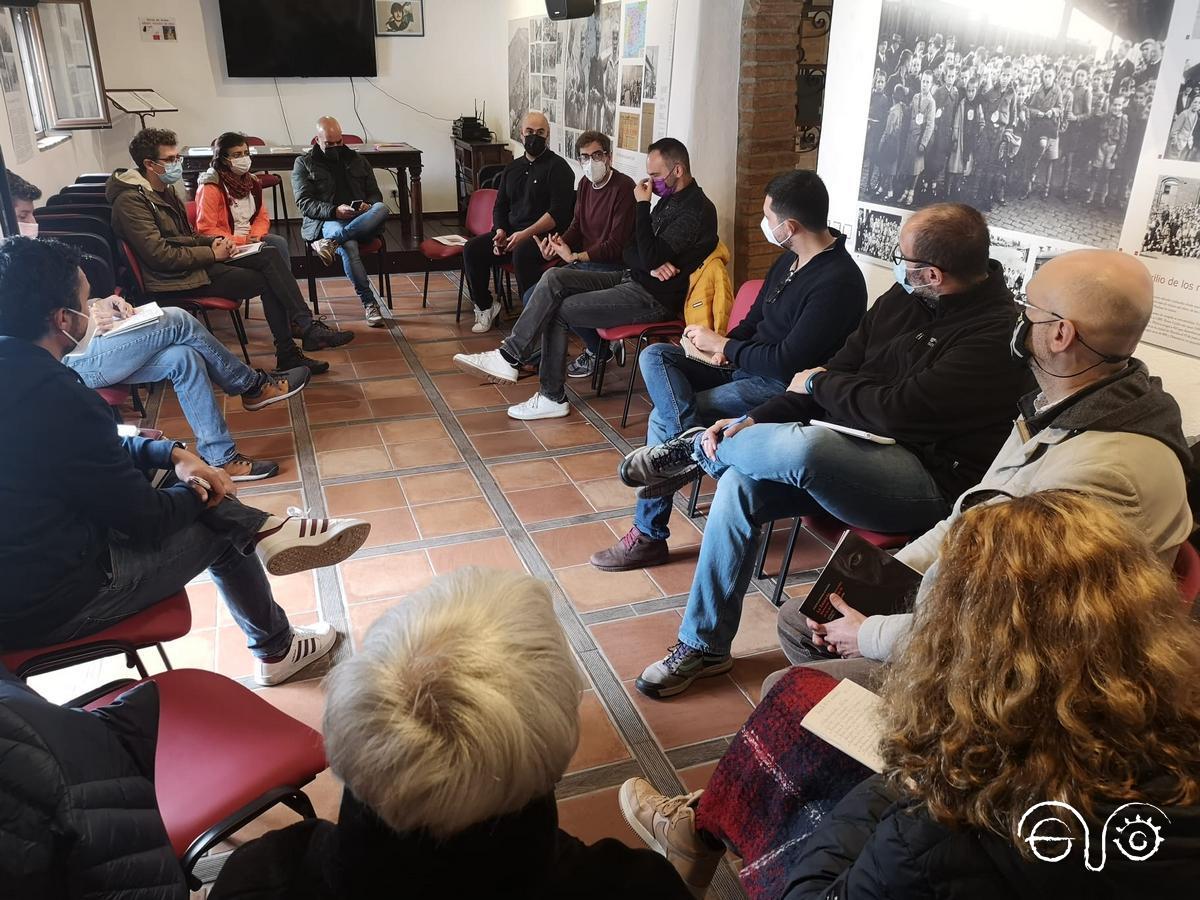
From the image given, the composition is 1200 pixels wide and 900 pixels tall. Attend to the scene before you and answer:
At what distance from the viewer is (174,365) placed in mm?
3645

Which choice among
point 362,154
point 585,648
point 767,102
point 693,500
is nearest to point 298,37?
point 362,154

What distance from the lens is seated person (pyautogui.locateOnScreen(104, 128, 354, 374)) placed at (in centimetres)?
438

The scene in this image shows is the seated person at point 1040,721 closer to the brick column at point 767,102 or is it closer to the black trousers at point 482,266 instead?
the brick column at point 767,102

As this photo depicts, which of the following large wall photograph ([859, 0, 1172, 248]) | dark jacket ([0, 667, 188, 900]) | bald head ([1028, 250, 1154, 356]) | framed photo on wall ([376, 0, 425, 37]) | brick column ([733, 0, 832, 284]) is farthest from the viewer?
framed photo on wall ([376, 0, 425, 37])

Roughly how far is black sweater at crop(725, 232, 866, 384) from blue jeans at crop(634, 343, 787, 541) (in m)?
0.11

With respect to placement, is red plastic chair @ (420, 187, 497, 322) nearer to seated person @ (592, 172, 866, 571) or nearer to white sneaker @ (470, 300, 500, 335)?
white sneaker @ (470, 300, 500, 335)

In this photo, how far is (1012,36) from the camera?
271cm

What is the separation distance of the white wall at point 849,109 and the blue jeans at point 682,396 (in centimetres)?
76

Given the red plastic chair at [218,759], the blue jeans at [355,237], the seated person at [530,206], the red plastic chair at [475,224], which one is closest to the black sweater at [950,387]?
the red plastic chair at [218,759]

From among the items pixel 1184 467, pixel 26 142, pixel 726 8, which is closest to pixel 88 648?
pixel 1184 467

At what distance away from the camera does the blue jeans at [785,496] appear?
88.4 inches

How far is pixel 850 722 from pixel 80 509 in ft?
5.62

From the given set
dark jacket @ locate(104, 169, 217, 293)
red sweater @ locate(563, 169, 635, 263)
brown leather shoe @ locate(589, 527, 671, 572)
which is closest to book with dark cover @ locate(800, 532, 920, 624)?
brown leather shoe @ locate(589, 527, 671, 572)

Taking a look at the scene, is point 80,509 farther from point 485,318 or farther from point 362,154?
point 362,154
